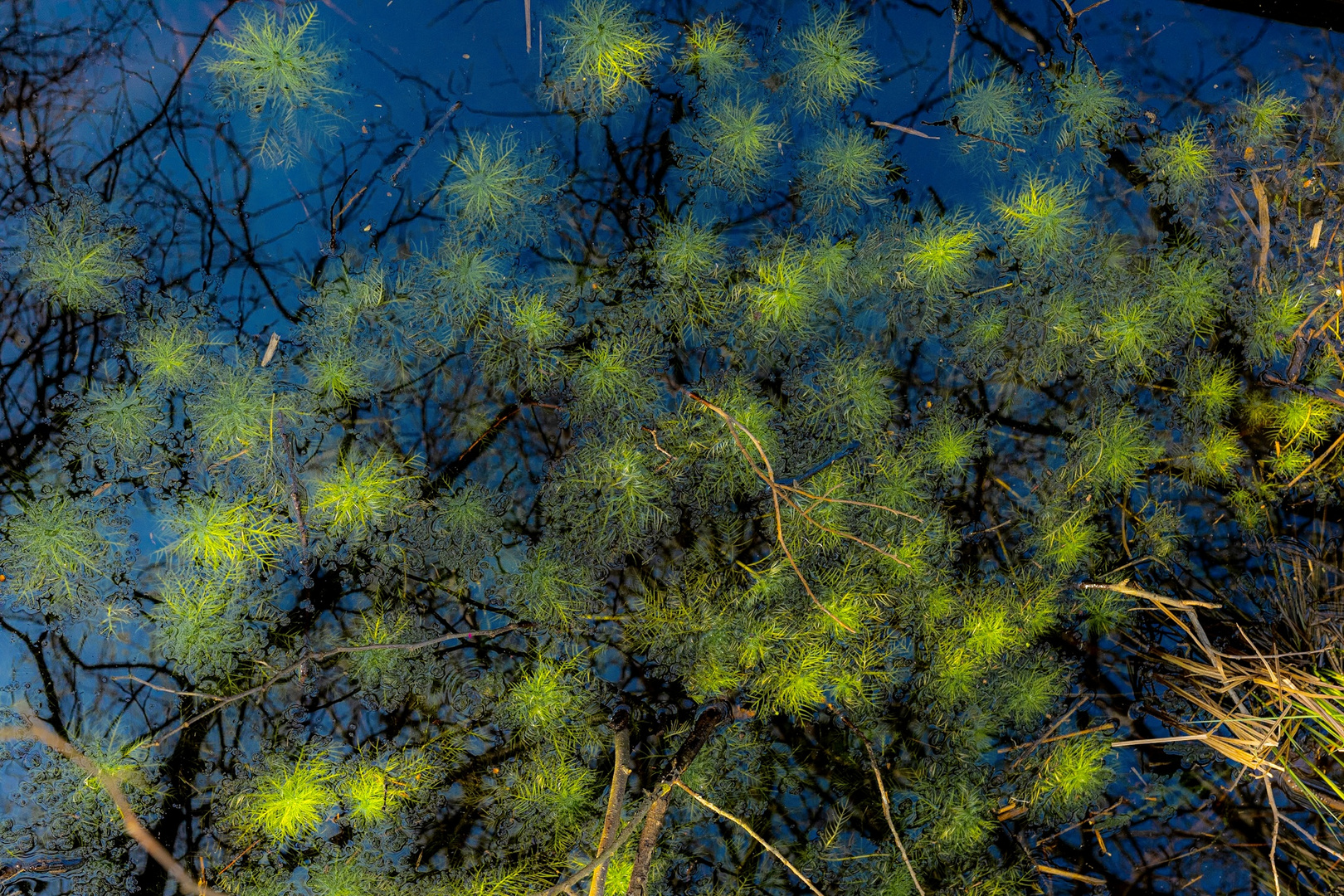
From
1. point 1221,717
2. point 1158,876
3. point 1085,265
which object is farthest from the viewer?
point 1158,876

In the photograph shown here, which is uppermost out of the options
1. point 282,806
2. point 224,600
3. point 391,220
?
point 391,220

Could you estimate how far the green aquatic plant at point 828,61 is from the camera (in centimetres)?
193

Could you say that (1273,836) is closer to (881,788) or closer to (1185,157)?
(881,788)

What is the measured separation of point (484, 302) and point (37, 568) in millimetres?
1322

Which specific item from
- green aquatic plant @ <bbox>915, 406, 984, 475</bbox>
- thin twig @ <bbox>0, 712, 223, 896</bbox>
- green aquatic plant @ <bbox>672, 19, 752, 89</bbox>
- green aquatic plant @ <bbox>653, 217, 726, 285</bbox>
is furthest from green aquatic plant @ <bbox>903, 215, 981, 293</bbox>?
thin twig @ <bbox>0, 712, 223, 896</bbox>

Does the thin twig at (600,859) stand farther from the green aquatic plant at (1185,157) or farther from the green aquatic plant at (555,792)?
the green aquatic plant at (1185,157)

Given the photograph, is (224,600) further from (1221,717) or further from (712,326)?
(1221,717)

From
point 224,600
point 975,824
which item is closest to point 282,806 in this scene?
point 224,600

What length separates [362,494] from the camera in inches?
74.5

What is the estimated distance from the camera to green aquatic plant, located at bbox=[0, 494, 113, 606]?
1.88 m

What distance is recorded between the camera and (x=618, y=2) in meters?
1.88

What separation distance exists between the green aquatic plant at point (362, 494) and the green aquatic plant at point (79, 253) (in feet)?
2.31

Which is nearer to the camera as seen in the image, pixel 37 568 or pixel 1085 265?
pixel 37 568

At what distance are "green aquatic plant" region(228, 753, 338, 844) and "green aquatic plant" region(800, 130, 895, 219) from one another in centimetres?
196
